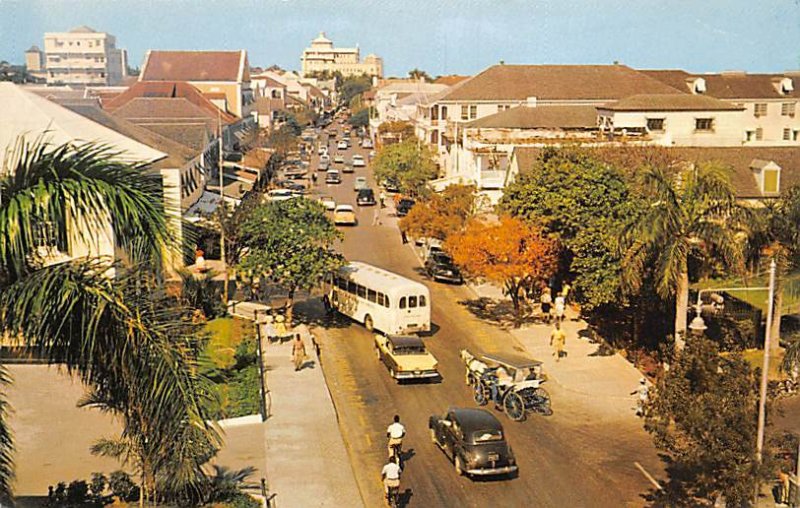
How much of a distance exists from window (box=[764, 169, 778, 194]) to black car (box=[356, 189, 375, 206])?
31543mm

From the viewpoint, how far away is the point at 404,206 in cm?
5947

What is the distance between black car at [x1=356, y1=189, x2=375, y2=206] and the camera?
213 ft

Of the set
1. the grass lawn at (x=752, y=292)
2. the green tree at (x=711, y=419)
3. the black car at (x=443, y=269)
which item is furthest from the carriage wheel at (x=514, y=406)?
the black car at (x=443, y=269)

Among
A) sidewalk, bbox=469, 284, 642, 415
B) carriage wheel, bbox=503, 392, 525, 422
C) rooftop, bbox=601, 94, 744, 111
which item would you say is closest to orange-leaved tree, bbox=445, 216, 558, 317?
sidewalk, bbox=469, 284, 642, 415

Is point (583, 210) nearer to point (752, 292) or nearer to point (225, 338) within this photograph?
point (752, 292)

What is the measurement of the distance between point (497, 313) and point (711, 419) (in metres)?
19.3

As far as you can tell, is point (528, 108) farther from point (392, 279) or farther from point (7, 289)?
point (7, 289)

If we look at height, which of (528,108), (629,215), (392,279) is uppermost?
(528,108)

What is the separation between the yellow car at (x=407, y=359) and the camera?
25.8m

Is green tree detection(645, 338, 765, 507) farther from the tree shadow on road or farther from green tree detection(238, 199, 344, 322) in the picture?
green tree detection(238, 199, 344, 322)

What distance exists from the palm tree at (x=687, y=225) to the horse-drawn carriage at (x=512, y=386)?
3846 mm

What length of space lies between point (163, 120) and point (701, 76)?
4520cm

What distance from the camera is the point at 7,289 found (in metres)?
10.2

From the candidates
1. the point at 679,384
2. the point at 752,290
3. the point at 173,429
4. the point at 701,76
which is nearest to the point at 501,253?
the point at 752,290
